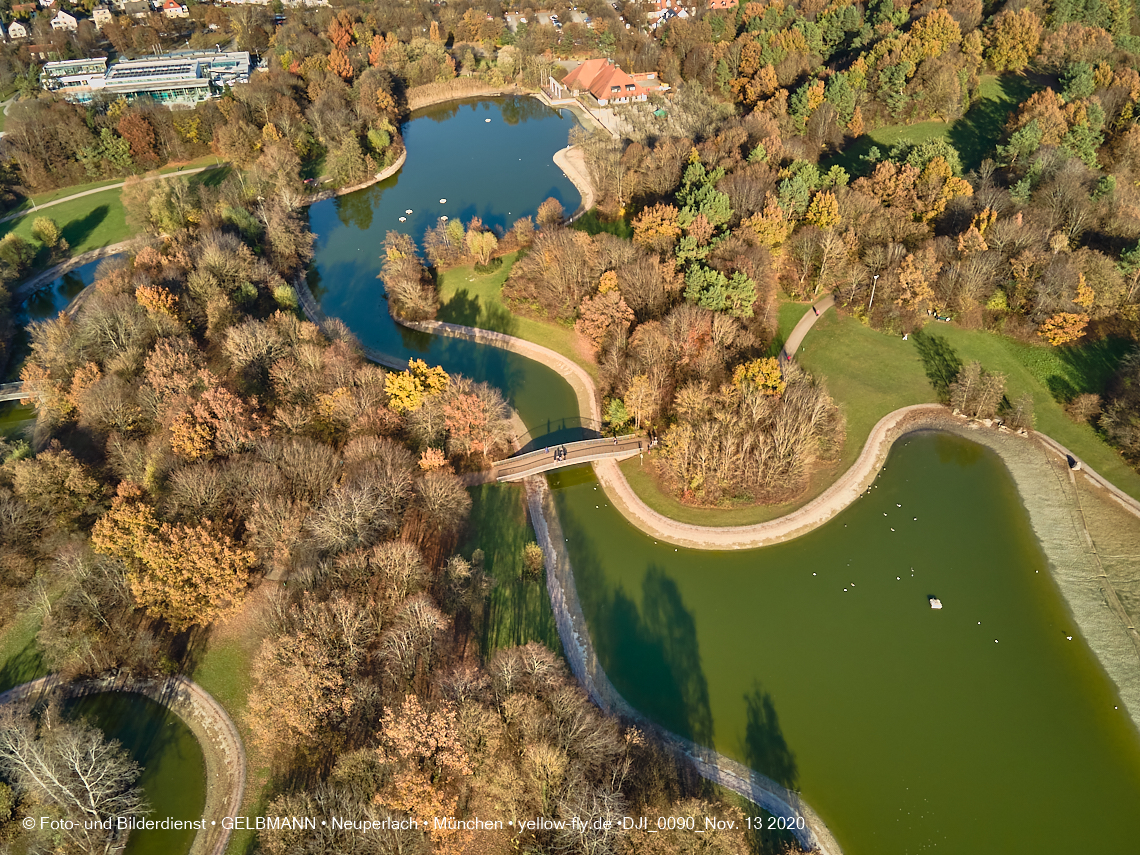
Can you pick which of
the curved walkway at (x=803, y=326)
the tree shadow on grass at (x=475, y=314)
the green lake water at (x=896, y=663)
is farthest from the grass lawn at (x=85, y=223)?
the curved walkway at (x=803, y=326)

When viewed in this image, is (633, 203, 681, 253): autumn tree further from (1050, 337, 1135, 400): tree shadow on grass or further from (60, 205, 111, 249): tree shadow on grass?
(60, 205, 111, 249): tree shadow on grass

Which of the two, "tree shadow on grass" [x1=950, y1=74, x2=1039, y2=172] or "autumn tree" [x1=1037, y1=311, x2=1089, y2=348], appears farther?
"tree shadow on grass" [x1=950, y1=74, x2=1039, y2=172]

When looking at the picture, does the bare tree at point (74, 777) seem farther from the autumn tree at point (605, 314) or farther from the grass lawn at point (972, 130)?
the grass lawn at point (972, 130)

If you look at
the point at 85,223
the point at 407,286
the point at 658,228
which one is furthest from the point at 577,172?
the point at 85,223

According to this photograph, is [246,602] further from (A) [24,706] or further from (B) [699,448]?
(B) [699,448]

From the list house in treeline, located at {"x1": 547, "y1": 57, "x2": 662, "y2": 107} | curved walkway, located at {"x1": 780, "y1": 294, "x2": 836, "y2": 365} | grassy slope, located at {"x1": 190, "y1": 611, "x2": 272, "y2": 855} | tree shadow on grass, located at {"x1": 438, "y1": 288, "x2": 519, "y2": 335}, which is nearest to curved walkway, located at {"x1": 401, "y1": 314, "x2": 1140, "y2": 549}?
curved walkway, located at {"x1": 780, "y1": 294, "x2": 836, "y2": 365}

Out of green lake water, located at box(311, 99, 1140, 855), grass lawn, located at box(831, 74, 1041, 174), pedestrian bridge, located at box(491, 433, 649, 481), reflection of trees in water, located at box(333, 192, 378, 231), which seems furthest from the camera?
reflection of trees in water, located at box(333, 192, 378, 231)
